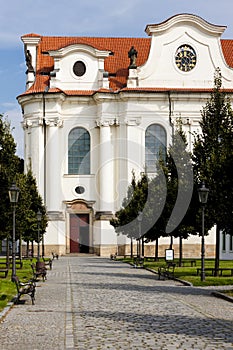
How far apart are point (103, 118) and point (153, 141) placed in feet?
19.5

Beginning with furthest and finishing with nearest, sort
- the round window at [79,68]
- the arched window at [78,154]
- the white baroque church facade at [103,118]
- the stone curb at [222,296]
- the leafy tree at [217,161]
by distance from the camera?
the arched window at [78,154] < the round window at [79,68] < the white baroque church facade at [103,118] < the leafy tree at [217,161] < the stone curb at [222,296]

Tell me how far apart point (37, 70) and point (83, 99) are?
6952mm

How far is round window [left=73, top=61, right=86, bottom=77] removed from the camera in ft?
251

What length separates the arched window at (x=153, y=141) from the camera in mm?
76062

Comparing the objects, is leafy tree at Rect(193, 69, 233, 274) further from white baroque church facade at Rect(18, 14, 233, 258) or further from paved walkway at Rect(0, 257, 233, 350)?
white baroque church facade at Rect(18, 14, 233, 258)

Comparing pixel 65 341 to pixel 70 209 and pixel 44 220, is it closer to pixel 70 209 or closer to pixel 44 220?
pixel 44 220

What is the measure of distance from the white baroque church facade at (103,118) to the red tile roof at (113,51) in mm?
327

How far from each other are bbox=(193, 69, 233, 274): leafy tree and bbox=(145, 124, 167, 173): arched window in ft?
120

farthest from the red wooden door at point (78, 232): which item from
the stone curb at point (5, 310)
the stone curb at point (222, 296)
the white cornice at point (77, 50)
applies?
the stone curb at point (5, 310)

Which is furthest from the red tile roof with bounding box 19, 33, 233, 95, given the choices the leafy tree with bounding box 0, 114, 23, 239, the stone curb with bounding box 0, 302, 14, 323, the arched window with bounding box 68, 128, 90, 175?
the stone curb with bounding box 0, 302, 14, 323

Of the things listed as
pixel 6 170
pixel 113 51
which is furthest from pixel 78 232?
pixel 6 170

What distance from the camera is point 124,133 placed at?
75.6m

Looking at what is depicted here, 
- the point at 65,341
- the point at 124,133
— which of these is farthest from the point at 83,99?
the point at 65,341

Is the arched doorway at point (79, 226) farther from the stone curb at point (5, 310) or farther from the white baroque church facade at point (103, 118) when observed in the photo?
the stone curb at point (5, 310)
